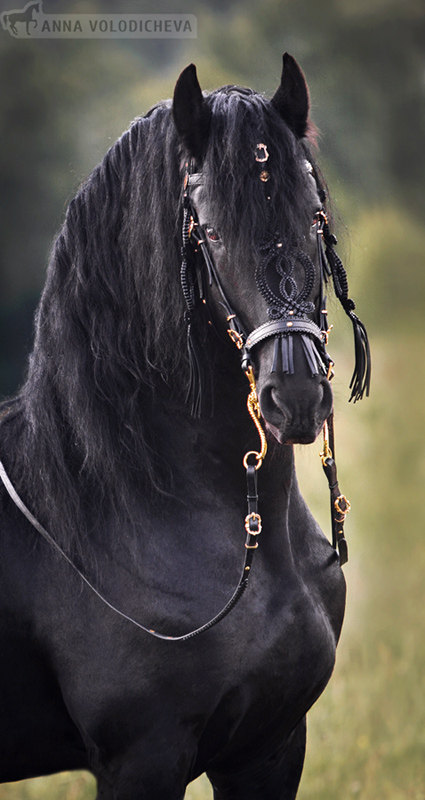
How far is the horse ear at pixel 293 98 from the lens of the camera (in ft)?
6.74

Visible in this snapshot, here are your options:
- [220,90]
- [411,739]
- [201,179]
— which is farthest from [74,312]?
[411,739]

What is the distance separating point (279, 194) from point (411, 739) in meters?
3.21

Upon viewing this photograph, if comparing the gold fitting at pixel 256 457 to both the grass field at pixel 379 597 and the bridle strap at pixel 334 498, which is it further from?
the grass field at pixel 379 597

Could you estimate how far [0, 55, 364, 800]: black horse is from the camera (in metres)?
1.99

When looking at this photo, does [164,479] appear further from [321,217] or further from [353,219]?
[353,219]

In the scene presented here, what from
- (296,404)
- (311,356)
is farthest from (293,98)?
(296,404)

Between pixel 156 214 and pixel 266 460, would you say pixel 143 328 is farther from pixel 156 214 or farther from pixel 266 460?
pixel 266 460

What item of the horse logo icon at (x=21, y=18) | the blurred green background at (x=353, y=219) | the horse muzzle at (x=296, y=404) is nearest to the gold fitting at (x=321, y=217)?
the horse muzzle at (x=296, y=404)

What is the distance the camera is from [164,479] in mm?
2193

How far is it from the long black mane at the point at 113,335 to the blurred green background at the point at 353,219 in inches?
76.4

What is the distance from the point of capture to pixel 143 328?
218 centimetres

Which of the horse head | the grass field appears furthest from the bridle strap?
the grass field

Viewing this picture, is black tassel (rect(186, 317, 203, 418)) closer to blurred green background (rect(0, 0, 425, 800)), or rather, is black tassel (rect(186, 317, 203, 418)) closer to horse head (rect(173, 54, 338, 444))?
horse head (rect(173, 54, 338, 444))

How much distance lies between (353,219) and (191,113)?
2.68 meters
